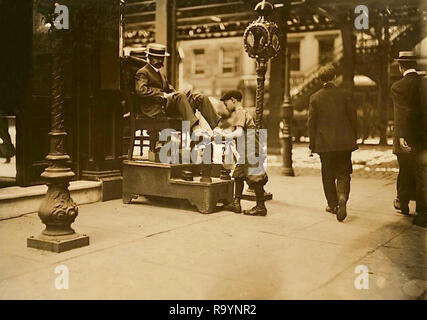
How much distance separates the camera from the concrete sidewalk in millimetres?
4176

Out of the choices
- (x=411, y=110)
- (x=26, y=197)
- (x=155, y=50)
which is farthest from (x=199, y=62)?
(x=411, y=110)

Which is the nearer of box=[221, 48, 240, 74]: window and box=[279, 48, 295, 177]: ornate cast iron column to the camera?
box=[279, 48, 295, 177]: ornate cast iron column

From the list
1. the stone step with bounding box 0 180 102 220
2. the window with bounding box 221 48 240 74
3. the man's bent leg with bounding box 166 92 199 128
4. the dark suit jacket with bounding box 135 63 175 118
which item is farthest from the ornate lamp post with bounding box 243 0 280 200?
the window with bounding box 221 48 240 74

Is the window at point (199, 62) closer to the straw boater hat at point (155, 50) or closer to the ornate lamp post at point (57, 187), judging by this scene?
the straw boater hat at point (155, 50)

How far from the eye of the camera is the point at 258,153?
7250 millimetres

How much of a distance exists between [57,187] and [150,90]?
106 inches

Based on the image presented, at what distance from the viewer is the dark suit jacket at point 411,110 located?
661 centimetres

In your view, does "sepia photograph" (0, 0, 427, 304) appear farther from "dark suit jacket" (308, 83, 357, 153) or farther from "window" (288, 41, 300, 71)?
"window" (288, 41, 300, 71)

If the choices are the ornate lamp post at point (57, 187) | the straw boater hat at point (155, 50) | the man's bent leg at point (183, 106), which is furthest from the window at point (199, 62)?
the ornate lamp post at point (57, 187)

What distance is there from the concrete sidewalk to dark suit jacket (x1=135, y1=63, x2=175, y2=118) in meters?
1.37

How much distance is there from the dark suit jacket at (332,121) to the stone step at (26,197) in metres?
3.20

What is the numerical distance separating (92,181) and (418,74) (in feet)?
15.3

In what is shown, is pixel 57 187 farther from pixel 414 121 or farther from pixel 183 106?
pixel 414 121

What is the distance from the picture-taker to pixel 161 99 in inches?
304
